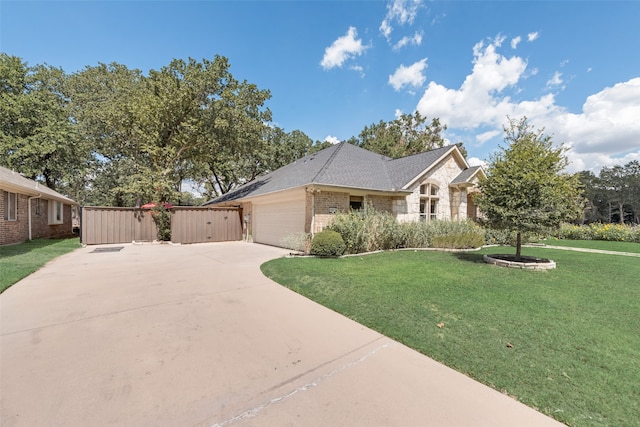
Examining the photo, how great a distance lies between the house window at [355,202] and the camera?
41.9ft

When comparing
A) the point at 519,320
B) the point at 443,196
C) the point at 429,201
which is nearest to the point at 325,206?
the point at 429,201

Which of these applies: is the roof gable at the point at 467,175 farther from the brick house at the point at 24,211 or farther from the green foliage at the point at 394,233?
the brick house at the point at 24,211

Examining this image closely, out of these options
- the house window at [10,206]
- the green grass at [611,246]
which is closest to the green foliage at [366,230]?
the green grass at [611,246]

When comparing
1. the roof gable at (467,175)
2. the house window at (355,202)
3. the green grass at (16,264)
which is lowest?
the green grass at (16,264)

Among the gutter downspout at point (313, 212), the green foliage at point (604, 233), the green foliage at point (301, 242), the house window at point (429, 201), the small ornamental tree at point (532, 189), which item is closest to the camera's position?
the small ornamental tree at point (532, 189)

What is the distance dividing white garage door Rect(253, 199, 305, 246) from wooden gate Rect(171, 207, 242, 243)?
66.0 inches

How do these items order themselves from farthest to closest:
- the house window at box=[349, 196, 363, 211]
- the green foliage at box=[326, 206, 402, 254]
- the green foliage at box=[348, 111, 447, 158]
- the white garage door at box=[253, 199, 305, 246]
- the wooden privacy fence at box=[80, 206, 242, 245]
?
the green foliage at box=[348, 111, 447, 158] < the wooden privacy fence at box=[80, 206, 242, 245] < the house window at box=[349, 196, 363, 211] < the white garage door at box=[253, 199, 305, 246] < the green foliage at box=[326, 206, 402, 254]

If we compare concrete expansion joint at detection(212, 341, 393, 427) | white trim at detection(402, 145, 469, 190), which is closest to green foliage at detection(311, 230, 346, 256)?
white trim at detection(402, 145, 469, 190)

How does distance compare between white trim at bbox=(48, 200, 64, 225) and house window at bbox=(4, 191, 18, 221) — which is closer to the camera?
house window at bbox=(4, 191, 18, 221)

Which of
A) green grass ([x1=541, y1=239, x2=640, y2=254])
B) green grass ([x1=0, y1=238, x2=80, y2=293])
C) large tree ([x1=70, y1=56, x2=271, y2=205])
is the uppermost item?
large tree ([x1=70, y1=56, x2=271, y2=205])

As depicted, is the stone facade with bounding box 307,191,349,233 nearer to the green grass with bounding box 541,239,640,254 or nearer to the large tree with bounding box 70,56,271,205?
the large tree with bounding box 70,56,271,205

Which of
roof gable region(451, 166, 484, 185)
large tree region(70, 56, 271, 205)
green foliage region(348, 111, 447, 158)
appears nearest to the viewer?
roof gable region(451, 166, 484, 185)

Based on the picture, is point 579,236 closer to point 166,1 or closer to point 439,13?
point 439,13

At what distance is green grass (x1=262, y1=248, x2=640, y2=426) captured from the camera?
2.51m
